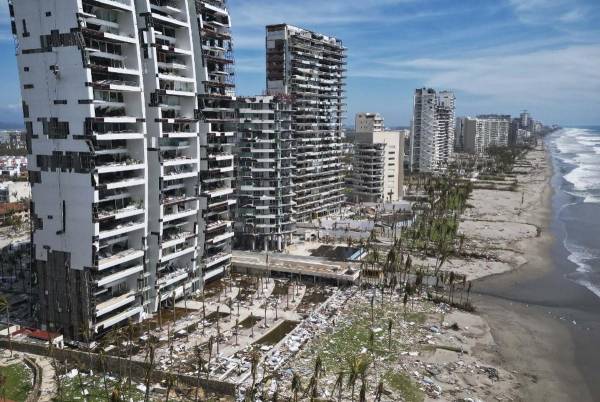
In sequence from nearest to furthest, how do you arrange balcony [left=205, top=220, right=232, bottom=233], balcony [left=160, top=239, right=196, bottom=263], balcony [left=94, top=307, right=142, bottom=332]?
balcony [left=94, top=307, right=142, bottom=332] < balcony [left=160, top=239, right=196, bottom=263] < balcony [left=205, top=220, right=232, bottom=233]

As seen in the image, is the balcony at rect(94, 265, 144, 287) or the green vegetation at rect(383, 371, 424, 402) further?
the balcony at rect(94, 265, 144, 287)

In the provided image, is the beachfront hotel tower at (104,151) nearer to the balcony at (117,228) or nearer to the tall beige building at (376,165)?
the balcony at (117,228)

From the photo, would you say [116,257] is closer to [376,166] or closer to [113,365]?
[113,365]

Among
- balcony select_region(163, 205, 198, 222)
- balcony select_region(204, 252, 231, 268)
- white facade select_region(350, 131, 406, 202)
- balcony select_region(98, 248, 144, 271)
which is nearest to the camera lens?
balcony select_region(98, 248, 144, 271)

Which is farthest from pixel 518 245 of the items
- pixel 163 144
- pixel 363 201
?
pixel 163 144

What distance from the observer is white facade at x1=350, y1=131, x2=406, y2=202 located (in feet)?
438

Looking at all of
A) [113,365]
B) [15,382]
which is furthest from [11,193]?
[113,365]

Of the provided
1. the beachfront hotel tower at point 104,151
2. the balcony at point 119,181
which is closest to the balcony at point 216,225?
the beachfront hotel tower at point 104,151

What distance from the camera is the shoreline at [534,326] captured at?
4688 centimetres

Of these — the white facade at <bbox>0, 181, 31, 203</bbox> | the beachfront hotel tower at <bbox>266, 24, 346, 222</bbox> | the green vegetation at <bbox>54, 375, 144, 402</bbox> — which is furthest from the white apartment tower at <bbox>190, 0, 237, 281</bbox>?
the white facade at <bbox>0, 181, 31, 203</bbox>

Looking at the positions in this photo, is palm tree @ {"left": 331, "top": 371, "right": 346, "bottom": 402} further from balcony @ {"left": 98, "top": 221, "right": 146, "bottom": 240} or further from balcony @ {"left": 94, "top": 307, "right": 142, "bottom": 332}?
balcony @ {"left": 98, "top": 221, "right": 146, "bottom": 240}

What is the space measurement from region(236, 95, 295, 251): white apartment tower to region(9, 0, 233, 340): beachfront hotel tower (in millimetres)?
22529

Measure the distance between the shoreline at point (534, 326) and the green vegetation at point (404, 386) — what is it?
30.6 feet

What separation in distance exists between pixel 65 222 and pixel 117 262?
618 centimetres
